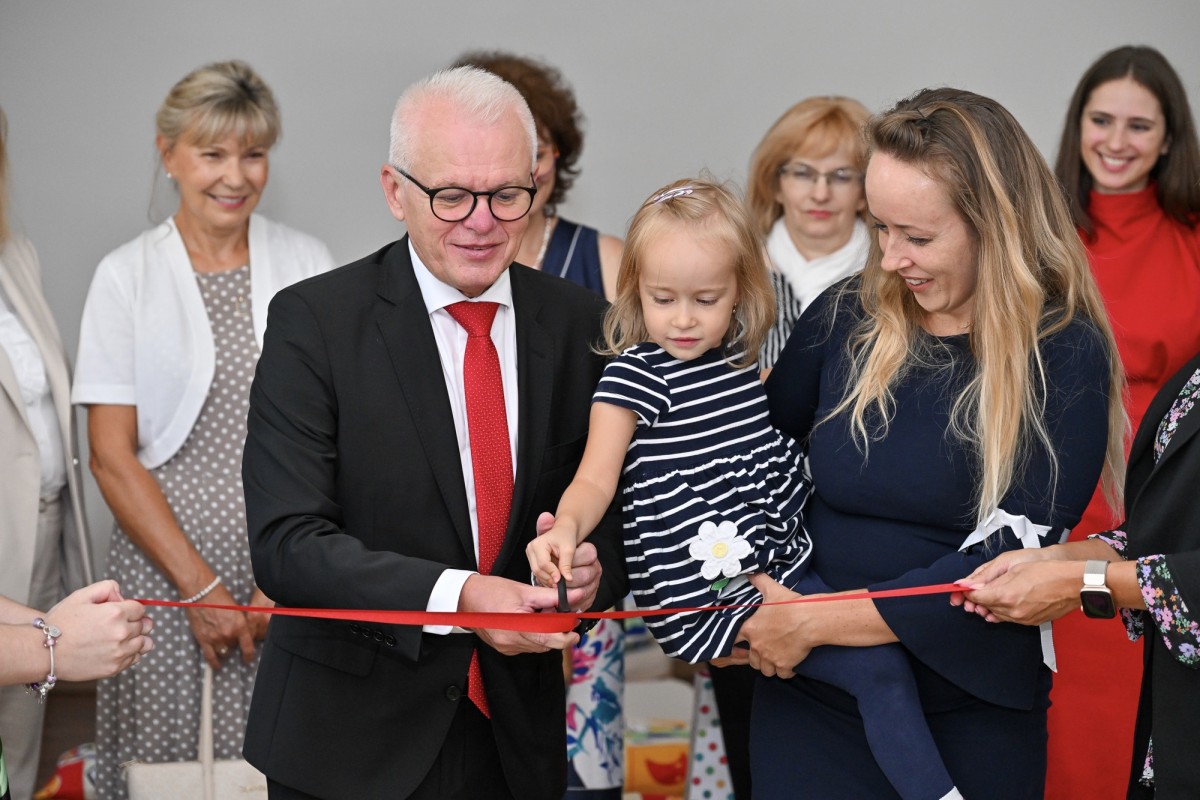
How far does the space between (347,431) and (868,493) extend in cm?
93

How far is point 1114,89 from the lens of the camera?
4.13m

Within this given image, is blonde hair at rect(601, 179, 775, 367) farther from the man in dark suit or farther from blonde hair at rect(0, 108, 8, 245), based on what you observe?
blonde hair at rect(0, 108, 8, 245)

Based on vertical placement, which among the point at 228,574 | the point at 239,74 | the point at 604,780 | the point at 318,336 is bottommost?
the point at 604,780

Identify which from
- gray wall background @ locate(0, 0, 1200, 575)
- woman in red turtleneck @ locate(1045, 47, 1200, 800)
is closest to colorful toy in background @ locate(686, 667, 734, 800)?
woman in red turtleneck @ locate(1045, 47, 1200, 800)

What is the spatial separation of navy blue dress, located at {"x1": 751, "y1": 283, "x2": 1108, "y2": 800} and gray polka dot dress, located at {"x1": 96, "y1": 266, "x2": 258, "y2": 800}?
1.95m

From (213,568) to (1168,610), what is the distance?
266 centimetres

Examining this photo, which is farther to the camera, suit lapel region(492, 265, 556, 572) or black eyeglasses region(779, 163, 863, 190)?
black eyeglasses region(779, 163, 863, 190)

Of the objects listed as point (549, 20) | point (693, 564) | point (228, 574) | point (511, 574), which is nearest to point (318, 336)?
point (511, 574)

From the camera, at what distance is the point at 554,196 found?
14.0ft

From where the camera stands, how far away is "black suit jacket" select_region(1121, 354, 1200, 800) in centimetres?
225

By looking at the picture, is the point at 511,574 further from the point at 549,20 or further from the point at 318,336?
the point at 549,20

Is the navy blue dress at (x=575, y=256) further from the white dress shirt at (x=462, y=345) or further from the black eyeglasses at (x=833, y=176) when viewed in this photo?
the white dress shirt at (x=462, y=345)

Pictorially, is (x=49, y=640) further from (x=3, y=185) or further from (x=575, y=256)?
(x=575, y=256)

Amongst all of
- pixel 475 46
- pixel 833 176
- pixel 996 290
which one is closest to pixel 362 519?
pixel 996 290
